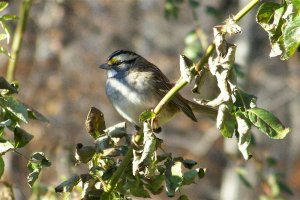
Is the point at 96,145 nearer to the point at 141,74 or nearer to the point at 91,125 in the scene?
the point at 91,125

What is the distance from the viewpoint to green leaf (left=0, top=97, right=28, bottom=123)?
2.09m

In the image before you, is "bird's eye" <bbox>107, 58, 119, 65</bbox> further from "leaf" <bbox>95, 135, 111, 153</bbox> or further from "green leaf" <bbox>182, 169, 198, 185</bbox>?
"green leaf" <bbox>182, 169, 198, 185</bbox>

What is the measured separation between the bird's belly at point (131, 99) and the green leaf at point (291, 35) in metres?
2.16

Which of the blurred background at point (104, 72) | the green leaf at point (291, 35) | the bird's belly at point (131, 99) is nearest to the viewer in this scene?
the green leaf at point (291, 35)

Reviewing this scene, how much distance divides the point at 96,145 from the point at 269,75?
1024cm

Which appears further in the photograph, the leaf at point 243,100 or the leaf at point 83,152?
the leaf at point 83,152

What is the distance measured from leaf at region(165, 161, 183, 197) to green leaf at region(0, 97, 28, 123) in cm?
43

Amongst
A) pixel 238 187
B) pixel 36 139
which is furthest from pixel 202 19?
pixel 238 187

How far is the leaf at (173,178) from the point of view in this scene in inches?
83.0

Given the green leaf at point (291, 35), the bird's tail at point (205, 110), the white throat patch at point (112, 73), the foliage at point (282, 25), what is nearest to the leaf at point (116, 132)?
the foliage at point (282, 25)

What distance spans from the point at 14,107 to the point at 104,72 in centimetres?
957

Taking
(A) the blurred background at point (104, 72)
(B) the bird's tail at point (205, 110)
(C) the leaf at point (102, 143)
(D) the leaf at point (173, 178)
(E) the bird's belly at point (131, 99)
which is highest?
(C) the leaf at point (102, 143)

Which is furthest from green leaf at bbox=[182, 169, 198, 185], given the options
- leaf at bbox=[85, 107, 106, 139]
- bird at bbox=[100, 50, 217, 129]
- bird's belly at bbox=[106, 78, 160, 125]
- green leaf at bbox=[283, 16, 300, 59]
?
bird's belly at bbox=[106, 78, 160, 125]

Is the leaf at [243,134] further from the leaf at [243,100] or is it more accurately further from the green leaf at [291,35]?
the green leaf at [291,35]
